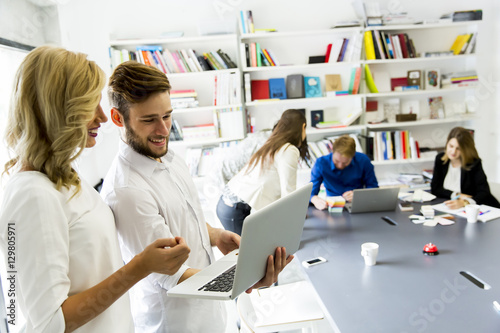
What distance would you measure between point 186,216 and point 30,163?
534 mm

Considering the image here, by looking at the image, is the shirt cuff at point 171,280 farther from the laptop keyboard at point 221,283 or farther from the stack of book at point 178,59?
the stack of book at point 178,59

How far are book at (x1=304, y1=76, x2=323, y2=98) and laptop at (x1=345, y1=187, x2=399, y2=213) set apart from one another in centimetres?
189

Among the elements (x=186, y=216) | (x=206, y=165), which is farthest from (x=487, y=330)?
(x=206, y=165)

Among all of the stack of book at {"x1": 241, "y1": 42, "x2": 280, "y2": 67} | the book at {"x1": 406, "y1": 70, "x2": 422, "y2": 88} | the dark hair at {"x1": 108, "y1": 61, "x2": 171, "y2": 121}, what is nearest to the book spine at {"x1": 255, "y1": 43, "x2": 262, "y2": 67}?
the stack of book at {"x1": 241, "y1": 42, "x2": 280, "y2": 67}

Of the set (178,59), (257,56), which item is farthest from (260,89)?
(178,59)

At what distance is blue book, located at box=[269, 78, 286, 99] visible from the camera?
13.5 feet

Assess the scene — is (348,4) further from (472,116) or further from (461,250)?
(461,250)

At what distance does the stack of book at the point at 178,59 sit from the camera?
379 cm

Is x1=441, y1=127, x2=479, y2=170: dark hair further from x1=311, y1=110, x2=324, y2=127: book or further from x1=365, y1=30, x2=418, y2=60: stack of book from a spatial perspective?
x1=311, y1=110, x2=324, y2=127: book

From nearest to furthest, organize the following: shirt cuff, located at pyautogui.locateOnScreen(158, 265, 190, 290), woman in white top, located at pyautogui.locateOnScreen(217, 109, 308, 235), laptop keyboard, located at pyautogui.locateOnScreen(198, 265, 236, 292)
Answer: laptop keyboard, located at pyautogui.locateOnScreen(198, 265, 236, 292)
shirt cuff, located at pyautogui.locateOnScreen(158, 265, 190, 290)
woman in white top, located at pyautogui.locateOnScreen(217, 109, 308, 235)

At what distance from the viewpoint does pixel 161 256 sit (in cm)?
91

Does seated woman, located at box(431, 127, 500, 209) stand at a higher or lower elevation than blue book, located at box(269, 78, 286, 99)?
lower

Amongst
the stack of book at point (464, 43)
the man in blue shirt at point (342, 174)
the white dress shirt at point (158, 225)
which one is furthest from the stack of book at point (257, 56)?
the white dress shirt at point (158, 225)

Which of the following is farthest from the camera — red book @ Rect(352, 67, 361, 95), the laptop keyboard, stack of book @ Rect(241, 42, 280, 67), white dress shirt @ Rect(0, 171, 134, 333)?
red book @ Rect(352, 67, 361, 95)
